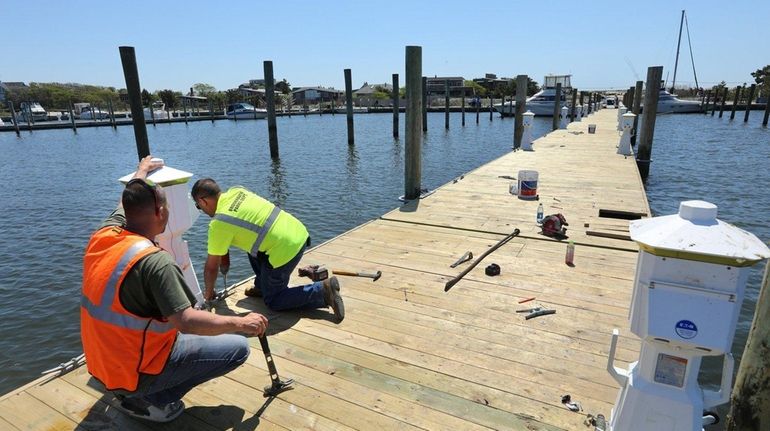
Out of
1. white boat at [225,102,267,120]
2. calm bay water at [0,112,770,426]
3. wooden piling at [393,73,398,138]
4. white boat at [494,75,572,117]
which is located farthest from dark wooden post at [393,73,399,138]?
white boat at [225,102,267,120]

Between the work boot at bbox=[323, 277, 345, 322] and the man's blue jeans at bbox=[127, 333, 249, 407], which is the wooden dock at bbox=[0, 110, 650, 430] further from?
the man's blue jeans at bbox=[127, 333, 249, 407]

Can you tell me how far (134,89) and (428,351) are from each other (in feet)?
24.3

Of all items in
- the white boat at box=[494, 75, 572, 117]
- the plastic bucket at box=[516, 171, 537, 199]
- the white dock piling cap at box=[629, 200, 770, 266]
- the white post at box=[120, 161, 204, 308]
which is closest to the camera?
the white dock piling cap at box=[629, 200, 770, 266]

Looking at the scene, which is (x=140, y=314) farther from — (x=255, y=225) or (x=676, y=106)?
(x=676, y=106)

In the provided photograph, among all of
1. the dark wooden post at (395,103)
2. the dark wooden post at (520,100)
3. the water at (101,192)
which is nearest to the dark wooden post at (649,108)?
the dark wooden post at (520,100)

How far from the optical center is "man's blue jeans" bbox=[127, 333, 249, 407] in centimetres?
244

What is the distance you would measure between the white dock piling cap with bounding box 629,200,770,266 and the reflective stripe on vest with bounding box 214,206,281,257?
2832 mm

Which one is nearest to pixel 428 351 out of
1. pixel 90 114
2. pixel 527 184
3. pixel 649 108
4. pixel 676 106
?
pixel 527 184

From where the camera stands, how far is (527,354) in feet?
10.9

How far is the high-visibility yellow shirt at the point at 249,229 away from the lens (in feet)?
12.2

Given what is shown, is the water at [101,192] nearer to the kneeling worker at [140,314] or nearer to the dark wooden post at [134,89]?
the dark wooden post at [134,89]

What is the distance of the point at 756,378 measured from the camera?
212cm

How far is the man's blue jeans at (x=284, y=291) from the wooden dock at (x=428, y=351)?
115 mm

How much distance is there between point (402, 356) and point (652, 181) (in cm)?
1486
